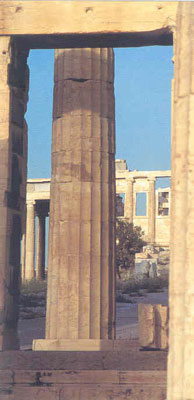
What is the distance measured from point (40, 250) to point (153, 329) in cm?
3693

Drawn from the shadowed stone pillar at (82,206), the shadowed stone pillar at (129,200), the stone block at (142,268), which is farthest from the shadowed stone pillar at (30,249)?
the shadowed stone pillar at (82,206)

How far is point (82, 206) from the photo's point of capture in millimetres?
14836

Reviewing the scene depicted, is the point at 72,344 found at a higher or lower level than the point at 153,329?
lower

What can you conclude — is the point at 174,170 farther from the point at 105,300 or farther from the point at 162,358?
the point at 105,300

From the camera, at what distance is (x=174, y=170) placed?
835 centimetres

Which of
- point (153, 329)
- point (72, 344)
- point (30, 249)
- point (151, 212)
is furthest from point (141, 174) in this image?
point (153, 329)

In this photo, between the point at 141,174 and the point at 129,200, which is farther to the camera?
the point at 129,200

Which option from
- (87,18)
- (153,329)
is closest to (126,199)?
(153,329)

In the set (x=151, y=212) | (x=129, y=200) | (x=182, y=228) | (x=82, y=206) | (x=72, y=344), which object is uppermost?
(x=129, y=200)

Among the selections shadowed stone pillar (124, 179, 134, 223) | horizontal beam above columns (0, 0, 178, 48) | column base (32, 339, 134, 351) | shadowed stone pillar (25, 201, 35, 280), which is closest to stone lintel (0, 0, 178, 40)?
horizontal beam above columns (0, 0, 178, 48)

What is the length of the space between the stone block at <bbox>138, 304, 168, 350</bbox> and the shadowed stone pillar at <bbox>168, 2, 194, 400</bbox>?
14.6ft

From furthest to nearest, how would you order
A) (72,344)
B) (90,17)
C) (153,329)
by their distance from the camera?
(72,344)
(153,329)
(90,17)

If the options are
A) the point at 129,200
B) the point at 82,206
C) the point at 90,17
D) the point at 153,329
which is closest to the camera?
the point at 90,17

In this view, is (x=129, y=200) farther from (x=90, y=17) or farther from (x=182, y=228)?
(x=182, y=228)
